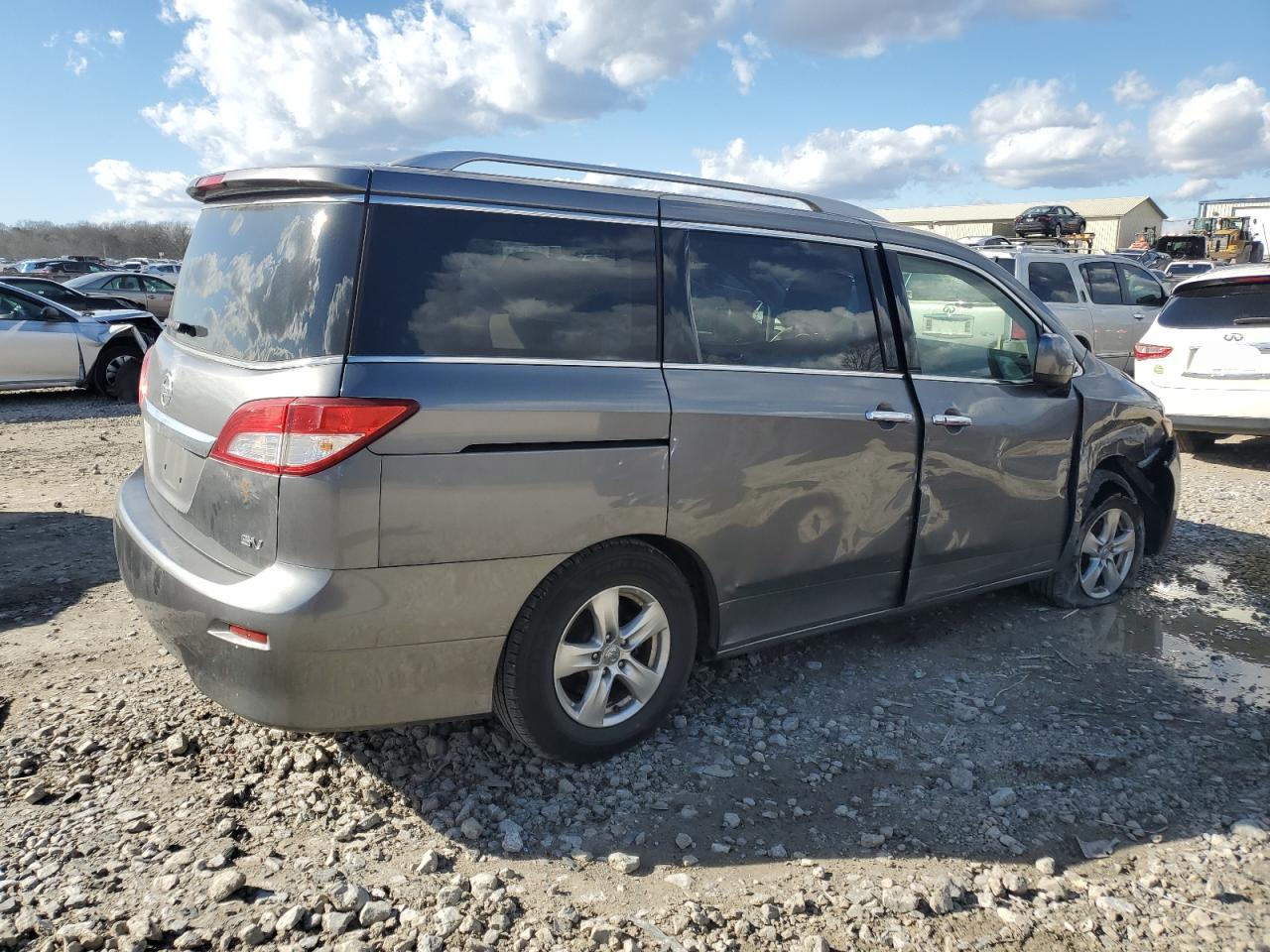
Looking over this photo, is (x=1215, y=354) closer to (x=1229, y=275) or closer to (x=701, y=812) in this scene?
(x=1229, y=275)

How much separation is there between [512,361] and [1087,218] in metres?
76.6

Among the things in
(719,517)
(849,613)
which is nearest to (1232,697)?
(849,613)

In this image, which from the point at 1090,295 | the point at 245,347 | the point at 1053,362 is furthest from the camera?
the point at 1090,295

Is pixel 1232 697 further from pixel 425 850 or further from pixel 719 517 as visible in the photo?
pixel 425 850

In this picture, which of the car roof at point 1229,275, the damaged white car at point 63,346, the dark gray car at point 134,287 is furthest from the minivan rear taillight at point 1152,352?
the dark gray car at point 134,287

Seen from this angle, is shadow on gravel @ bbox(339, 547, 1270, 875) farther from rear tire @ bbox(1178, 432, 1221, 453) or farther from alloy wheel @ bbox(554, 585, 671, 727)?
rear tire @ bbox(1178, 432, 1221, 453)

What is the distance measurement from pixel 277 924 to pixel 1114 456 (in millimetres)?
4439

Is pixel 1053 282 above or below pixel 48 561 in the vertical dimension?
above

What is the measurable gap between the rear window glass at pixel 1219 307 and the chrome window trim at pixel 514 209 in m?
7.46

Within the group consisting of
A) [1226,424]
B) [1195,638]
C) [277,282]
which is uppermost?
[277,282]

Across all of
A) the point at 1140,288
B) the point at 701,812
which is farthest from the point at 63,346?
the point at 1140,288

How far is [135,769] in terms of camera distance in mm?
3270

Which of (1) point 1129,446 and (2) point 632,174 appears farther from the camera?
(1) point 1129,446

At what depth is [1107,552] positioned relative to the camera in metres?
5.20
